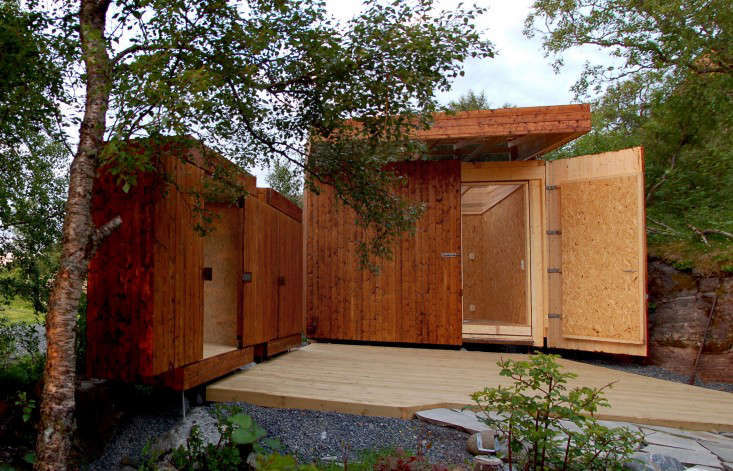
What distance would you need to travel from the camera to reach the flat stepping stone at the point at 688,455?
2549 millimetres

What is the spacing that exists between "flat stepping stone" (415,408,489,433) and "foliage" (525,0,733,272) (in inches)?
153

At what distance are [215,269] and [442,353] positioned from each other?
301 centimetres

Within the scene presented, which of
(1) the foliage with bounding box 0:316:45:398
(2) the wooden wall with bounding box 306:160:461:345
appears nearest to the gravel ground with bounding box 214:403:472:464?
(1) the foliage with bounding box 0:316:45:398

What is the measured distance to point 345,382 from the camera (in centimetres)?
389

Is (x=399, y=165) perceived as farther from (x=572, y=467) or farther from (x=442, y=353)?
(x=572, y=467)

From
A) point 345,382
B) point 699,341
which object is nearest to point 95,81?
point 345,382

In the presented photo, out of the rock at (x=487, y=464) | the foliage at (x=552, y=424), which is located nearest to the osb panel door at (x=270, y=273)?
Result: the rock at (x=487, y=464)

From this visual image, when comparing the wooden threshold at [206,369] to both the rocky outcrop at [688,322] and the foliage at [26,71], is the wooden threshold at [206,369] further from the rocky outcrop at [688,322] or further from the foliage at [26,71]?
the rocky outcrop at [688,322]

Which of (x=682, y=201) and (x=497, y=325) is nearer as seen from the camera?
(x=497, y=325)

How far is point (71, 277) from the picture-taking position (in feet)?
7.13

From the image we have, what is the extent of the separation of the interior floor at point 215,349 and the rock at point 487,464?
2206mm

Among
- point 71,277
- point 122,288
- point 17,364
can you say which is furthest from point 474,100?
point 71,277

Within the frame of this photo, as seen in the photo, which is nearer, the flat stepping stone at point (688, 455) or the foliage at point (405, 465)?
the foliage at point (405, 465)

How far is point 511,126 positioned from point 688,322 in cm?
301
